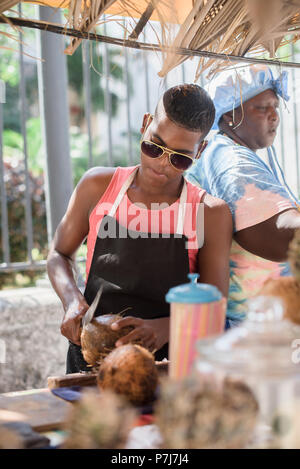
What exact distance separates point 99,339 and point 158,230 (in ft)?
2.52

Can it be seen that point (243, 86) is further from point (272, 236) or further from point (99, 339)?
point (99, 339)

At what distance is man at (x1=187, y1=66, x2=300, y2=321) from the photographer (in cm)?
212

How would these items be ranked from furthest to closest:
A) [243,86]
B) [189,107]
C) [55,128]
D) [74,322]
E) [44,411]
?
[55,128]
[243,86]
[189,107]
[74,322]
[44,411]

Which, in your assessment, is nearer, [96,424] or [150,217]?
[96,424]

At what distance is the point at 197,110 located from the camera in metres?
2.06

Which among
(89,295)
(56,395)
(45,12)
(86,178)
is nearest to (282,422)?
(56,395)

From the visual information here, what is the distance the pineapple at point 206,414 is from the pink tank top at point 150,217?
1258 millimetres

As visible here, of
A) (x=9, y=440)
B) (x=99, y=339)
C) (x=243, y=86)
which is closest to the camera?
(x=9, y=440)

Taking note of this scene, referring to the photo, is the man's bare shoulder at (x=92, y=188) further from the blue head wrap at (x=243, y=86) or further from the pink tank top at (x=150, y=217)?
the blue head wrap at (x=243, y=86)

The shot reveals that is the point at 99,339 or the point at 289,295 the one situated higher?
the point at 289,295

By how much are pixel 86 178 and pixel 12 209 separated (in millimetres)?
5988

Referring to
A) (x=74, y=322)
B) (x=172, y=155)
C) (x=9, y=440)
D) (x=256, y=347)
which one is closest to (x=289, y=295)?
(x=256, y=347)

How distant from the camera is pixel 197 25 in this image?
1.87 metres

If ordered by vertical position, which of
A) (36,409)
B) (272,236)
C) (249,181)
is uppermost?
(249,181)
